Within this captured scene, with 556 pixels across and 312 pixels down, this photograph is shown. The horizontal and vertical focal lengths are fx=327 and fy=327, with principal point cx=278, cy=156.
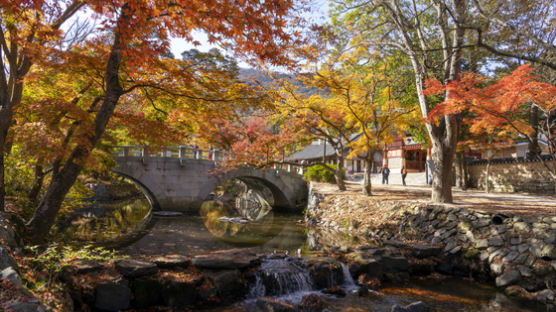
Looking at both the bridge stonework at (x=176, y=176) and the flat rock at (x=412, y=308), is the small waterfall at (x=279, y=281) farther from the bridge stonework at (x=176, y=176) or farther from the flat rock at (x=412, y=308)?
the bridge stonework at (x=176, y=176)

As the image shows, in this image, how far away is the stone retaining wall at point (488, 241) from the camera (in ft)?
22.2

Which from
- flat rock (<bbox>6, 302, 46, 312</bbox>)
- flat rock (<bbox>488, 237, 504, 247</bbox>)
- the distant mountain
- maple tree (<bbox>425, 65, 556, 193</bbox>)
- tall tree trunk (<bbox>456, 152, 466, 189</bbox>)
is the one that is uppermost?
the distant mountain

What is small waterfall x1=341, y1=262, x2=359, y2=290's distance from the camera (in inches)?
275

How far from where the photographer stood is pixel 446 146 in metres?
10.6

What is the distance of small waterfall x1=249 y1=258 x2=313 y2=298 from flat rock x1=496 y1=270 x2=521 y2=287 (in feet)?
13.2

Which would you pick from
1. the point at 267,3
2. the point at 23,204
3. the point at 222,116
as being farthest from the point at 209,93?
the point at 23,204

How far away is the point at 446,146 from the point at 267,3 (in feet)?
25.0

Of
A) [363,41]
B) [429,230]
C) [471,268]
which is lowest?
[471,268]

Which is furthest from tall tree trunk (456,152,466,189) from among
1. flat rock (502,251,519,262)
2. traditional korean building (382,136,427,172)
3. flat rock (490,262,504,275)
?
flat rock (490,262,504,275)

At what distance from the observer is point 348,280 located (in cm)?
723

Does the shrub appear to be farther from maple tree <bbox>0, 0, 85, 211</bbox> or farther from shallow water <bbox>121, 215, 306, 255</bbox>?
maple tree <bbox>0, 0, 85, 211</bbox>

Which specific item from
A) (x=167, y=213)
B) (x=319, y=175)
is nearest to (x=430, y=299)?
(x=167, y=213)

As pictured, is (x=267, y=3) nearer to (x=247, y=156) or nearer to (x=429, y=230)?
(x=429, y=230)

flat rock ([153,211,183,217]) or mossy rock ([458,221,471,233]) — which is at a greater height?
mossy rock ([458,221,471,233])
